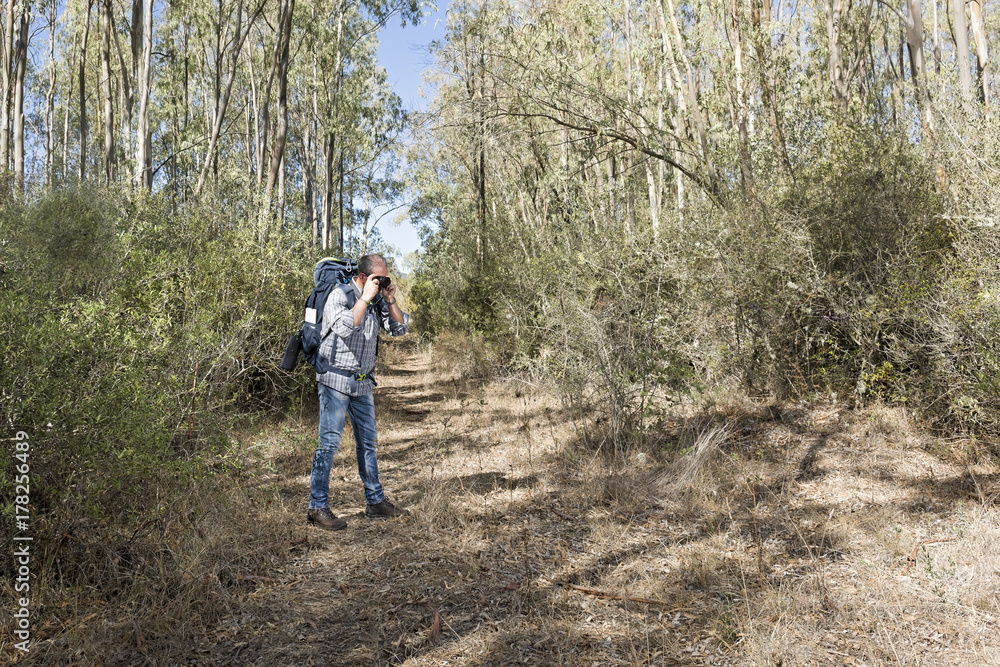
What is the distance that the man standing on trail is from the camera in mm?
4059

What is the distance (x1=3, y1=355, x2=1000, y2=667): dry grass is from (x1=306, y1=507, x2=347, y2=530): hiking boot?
0.23 feet

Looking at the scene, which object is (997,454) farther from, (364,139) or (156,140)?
(156,140)

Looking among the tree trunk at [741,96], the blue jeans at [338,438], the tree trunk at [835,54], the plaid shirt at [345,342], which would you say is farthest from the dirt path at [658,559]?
the tree trunk at [835,54]

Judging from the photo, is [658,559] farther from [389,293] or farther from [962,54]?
[962,54]

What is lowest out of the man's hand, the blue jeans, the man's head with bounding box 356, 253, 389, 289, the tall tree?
the blue jeans

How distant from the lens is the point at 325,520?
13.7ft

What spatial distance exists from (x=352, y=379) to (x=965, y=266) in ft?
15.7

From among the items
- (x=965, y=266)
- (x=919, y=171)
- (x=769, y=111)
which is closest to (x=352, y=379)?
(x=965, y=266)

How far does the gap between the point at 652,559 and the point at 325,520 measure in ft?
6.95

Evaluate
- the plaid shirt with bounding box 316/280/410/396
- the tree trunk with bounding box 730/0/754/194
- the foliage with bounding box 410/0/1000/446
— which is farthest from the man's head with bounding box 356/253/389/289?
the tree trunk with bounding box 730/0/754/194

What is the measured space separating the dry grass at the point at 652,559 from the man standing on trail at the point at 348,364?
0.28 meters

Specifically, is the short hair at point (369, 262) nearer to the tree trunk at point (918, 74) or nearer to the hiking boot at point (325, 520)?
the hiking boot at point (325, 520)

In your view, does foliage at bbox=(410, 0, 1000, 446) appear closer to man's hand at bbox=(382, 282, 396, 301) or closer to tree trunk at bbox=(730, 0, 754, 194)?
tree trunk at bbox=(730, 0, 754, 194)

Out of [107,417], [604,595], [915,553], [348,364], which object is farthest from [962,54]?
[107,417]
